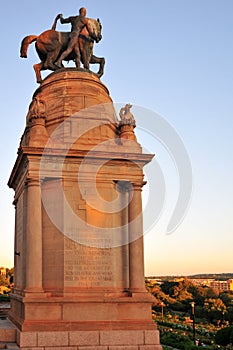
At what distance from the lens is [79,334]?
662 inches

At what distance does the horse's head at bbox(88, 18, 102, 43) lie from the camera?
23.0m

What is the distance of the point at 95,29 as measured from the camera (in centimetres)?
2317

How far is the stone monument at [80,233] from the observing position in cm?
1700

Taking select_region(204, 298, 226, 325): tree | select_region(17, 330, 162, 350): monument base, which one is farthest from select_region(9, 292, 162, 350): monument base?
select_region(204, 298, 226, 325): tree

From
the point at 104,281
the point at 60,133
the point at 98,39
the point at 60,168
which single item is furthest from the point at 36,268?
the point at 98,39

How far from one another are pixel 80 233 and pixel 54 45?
10093 mm

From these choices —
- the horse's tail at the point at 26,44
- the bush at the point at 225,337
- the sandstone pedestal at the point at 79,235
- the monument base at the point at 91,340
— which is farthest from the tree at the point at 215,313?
the horse's tail at the point at 26,44

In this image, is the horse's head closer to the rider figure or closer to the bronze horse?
the bronze horse

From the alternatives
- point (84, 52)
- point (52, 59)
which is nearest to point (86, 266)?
point (52, 59)

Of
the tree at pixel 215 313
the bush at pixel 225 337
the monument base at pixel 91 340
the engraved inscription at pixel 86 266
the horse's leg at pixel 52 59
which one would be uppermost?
the horse's leg at pixel 52 59

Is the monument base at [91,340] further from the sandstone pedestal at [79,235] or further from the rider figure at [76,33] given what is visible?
the rider figure at [76,33]

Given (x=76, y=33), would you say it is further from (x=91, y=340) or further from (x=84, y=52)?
(x=91, y=340)

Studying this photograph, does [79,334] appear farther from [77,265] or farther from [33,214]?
[33,214]

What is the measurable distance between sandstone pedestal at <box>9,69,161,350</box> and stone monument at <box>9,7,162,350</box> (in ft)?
0.13
